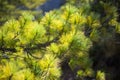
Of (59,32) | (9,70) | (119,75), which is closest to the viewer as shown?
(9,70)

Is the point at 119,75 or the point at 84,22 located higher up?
the point at 84,22

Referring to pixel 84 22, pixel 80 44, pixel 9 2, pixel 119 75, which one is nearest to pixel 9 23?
pixel 80 44

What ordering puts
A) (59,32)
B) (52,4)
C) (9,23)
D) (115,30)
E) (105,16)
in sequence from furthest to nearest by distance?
(52,4) < (105,16) < (115,30) < (59,32) < (9,23)

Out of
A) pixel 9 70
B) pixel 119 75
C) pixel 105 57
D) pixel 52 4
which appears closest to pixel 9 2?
pixel 105 57

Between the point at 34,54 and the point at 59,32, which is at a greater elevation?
the point at 59,32

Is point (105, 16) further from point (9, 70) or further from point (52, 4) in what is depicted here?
point (52, 4)

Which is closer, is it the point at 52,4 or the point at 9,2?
the point at 9,2

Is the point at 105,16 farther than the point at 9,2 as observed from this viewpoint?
No

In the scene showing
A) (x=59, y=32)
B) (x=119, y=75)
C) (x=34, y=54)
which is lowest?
(x=119, y=75)

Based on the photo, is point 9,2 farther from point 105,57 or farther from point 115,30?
point 115,30
